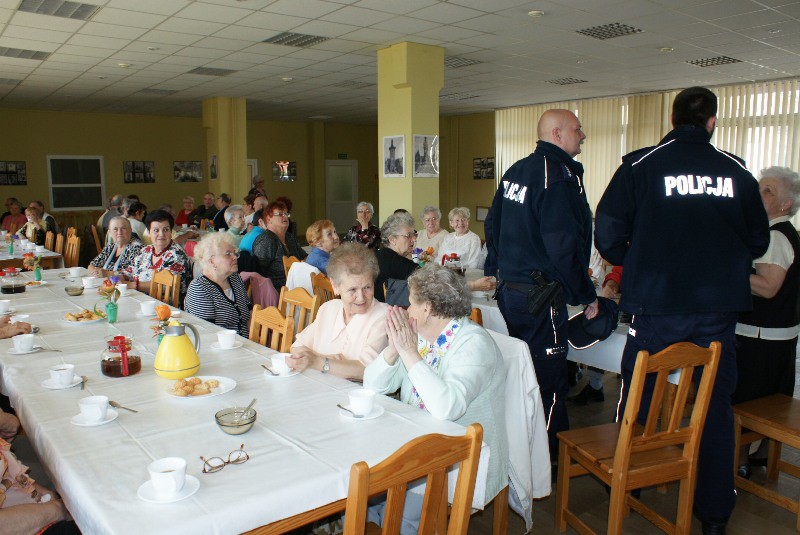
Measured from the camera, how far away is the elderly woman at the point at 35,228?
8.10m

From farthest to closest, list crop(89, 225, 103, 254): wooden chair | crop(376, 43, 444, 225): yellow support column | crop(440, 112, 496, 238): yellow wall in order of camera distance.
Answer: crop(440, 112, 496, 238): yellow wall, crop(89, 225, 103, 254): wooden chair, crop(376, 43, 444, 225): yellow support column

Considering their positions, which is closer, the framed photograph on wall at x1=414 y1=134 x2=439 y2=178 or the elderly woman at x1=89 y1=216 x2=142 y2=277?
the elderly woman at x1=89 y1=216 x2=142 y2=277

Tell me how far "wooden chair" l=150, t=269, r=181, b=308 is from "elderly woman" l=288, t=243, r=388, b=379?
1.67 meters

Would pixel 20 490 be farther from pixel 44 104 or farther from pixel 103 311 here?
pixel 44 104

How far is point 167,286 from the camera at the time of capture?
415cm

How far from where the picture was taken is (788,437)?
2561mm

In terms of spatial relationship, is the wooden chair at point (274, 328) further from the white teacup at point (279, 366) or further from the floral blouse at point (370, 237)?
the floral blouse at point (370, 237)

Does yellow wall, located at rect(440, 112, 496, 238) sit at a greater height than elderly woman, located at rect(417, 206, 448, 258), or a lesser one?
greater

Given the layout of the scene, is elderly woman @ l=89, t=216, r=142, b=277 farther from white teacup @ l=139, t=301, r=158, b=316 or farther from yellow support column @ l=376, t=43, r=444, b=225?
yellow support column @ l=376, t=43, r=444, b=225

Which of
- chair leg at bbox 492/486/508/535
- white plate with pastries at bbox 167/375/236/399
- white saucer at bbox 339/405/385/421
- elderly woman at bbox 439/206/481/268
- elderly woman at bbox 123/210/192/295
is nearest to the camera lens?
white saucer at bbox 339/405/385/421

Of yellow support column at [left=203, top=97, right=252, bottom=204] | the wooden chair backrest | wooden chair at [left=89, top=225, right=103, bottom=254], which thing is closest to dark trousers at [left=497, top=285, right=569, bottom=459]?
the wooden chair backrest

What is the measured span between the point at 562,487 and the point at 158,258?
3529 millimetres

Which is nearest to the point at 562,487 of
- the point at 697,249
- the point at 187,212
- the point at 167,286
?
the point at 697,249

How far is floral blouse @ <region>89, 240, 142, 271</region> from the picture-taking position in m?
5.12
